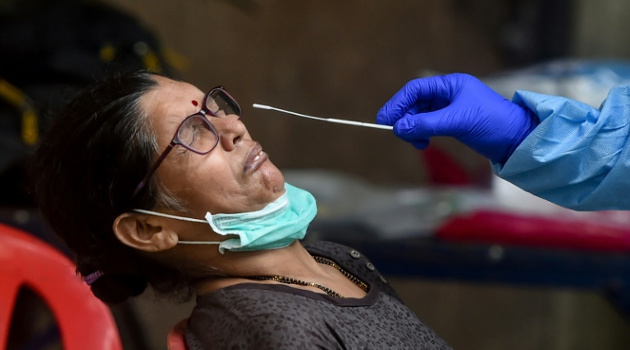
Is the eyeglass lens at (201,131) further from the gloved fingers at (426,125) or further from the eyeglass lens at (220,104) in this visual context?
the gloved fingers at (426,125)

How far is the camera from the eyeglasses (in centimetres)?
135

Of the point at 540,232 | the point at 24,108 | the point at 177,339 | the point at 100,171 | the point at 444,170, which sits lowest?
the point at 444,170

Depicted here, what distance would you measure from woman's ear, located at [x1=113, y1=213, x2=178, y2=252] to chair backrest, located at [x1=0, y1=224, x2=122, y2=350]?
40cm

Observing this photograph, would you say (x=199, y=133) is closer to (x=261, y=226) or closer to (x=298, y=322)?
(x=261, y=226)

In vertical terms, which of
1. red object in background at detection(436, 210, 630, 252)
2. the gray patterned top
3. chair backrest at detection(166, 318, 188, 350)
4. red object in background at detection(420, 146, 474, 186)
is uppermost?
the gray patterned top

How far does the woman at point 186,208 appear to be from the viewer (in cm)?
134

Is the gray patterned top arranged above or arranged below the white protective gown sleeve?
below

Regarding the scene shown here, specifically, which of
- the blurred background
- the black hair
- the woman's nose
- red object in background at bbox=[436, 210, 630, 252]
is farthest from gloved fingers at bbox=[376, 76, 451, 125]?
red object in background at bbox=[436, 210, 630, 252]

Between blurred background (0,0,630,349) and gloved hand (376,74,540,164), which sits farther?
blurred background (0,0,630,349)

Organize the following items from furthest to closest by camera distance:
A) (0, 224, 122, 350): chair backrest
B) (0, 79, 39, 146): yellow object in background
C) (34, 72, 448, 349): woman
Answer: (0, 79, 39, 146): yellow object in background
(0, 224, 122, 350): chair backrest
(34, 72, 448, 349): woman

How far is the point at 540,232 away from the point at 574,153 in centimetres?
128

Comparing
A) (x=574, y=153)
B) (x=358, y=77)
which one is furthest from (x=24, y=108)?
(x=358, y=77)

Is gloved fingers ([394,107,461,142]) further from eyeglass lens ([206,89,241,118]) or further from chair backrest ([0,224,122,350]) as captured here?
chair backrest ([0,224,122,350])

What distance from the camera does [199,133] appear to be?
1.39 meters
